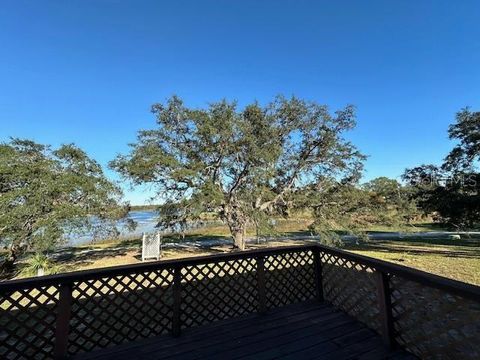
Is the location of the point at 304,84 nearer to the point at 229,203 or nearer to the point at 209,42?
the point at 209,42

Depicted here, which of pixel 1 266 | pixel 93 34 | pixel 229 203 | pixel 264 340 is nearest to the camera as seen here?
pixel 264 340

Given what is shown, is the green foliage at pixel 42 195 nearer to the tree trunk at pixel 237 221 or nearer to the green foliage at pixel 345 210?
the tree trunk at pixel 237 221

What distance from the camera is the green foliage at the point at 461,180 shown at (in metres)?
9.71

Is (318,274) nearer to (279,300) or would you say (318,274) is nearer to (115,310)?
(279,300)

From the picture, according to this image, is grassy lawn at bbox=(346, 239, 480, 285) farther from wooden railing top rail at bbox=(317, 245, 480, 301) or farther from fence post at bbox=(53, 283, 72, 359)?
fence post at bbox=(53, 283, 72, 359)

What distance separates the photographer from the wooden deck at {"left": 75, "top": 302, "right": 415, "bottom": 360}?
2627 millimetres

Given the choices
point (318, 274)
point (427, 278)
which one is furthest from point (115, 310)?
point (427, 278)

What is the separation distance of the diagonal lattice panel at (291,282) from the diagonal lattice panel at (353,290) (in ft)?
0.76

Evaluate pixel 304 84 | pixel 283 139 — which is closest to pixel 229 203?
pixel 283 139

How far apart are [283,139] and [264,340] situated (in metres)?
11.4

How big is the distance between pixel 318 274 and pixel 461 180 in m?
9.37

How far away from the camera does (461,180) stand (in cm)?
1023

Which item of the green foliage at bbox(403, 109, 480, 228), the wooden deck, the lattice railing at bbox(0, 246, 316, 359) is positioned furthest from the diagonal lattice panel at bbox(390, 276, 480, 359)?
the green foliage at bbox(403, 109, 480, 228)

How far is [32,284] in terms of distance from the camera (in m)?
2.54
